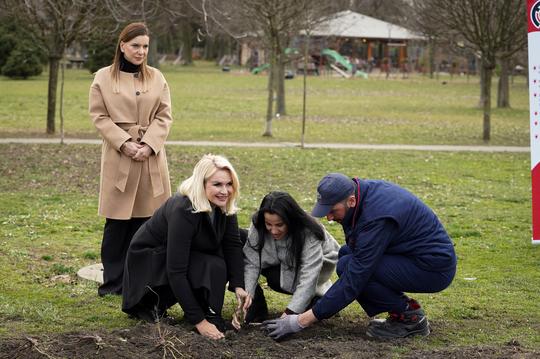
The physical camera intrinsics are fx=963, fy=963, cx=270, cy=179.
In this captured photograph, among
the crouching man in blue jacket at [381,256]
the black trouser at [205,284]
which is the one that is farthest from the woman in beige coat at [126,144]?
the crouching man in blue jacket at [381,256]

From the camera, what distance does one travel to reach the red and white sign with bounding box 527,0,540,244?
796cm

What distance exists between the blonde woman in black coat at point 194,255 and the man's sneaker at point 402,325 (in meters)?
0.83

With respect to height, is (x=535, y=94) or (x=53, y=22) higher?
(x=53, y=22)

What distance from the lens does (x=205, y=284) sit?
6035 mm

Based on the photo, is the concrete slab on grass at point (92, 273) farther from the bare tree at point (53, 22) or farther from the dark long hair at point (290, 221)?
the bare tree at point (53, 22)

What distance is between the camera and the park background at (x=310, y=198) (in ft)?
20.5

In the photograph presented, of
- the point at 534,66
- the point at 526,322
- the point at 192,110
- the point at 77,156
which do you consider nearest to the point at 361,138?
the point at 77,156

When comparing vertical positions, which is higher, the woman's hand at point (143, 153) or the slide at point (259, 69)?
the slide at point (259, 69)

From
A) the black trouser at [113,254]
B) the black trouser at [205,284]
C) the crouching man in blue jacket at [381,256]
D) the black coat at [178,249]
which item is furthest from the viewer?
the black trouser at [113,254]

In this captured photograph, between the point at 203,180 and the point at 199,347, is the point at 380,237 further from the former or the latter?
the point at 199,347

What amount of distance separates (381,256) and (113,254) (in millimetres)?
2339

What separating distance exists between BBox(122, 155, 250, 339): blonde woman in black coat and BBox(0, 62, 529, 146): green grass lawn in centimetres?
1416

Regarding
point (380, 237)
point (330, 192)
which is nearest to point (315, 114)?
point (380, 237)

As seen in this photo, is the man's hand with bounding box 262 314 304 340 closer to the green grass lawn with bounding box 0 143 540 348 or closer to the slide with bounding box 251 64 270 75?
the green grass lawn with bounding box 0 143 540 348
